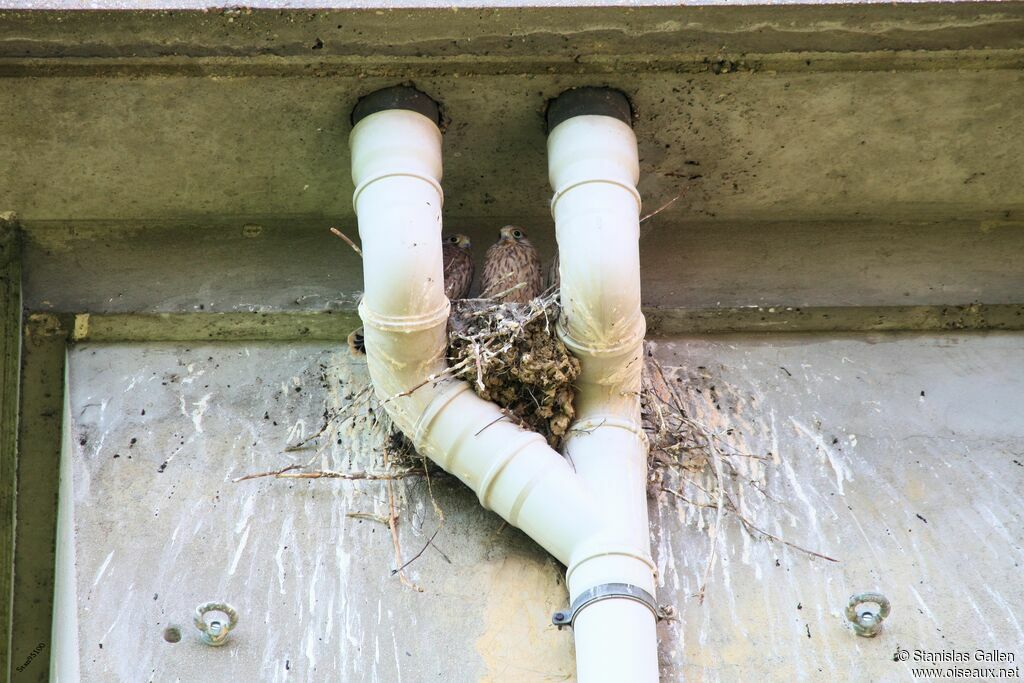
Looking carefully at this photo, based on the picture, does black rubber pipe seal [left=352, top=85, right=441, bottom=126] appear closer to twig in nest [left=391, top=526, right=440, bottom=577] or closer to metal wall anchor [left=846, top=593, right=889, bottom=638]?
twig in nest [left=391, top=526, right=440, bottom=577]

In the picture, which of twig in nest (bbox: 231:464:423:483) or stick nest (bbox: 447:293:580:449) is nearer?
stick nest (bbox: 447:293:580:449)

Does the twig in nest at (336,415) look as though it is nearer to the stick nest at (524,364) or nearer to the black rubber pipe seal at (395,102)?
the stick nest at (524,364)

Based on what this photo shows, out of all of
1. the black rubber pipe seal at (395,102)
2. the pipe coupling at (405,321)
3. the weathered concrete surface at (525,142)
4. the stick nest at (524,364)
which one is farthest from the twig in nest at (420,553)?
the black rubber pipe seal at (395,102)

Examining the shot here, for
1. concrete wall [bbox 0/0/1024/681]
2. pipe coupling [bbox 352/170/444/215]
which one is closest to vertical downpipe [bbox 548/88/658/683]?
concrete wall [bbox 0/0/1024/681]

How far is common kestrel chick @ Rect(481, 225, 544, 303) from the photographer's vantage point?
179 inches

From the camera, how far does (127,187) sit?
4633 mm

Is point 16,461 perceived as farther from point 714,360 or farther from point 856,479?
point 856,479

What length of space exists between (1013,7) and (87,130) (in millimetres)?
2808

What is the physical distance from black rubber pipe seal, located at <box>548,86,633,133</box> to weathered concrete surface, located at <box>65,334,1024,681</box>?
79 cm

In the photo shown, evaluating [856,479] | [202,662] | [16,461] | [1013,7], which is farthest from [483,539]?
[1013,7]

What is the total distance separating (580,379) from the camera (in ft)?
13.4

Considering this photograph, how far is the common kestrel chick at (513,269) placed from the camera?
455cm

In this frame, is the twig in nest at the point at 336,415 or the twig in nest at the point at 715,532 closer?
the twig in nest at the point at 715,532

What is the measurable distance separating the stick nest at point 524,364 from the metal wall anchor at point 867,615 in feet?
3.06
